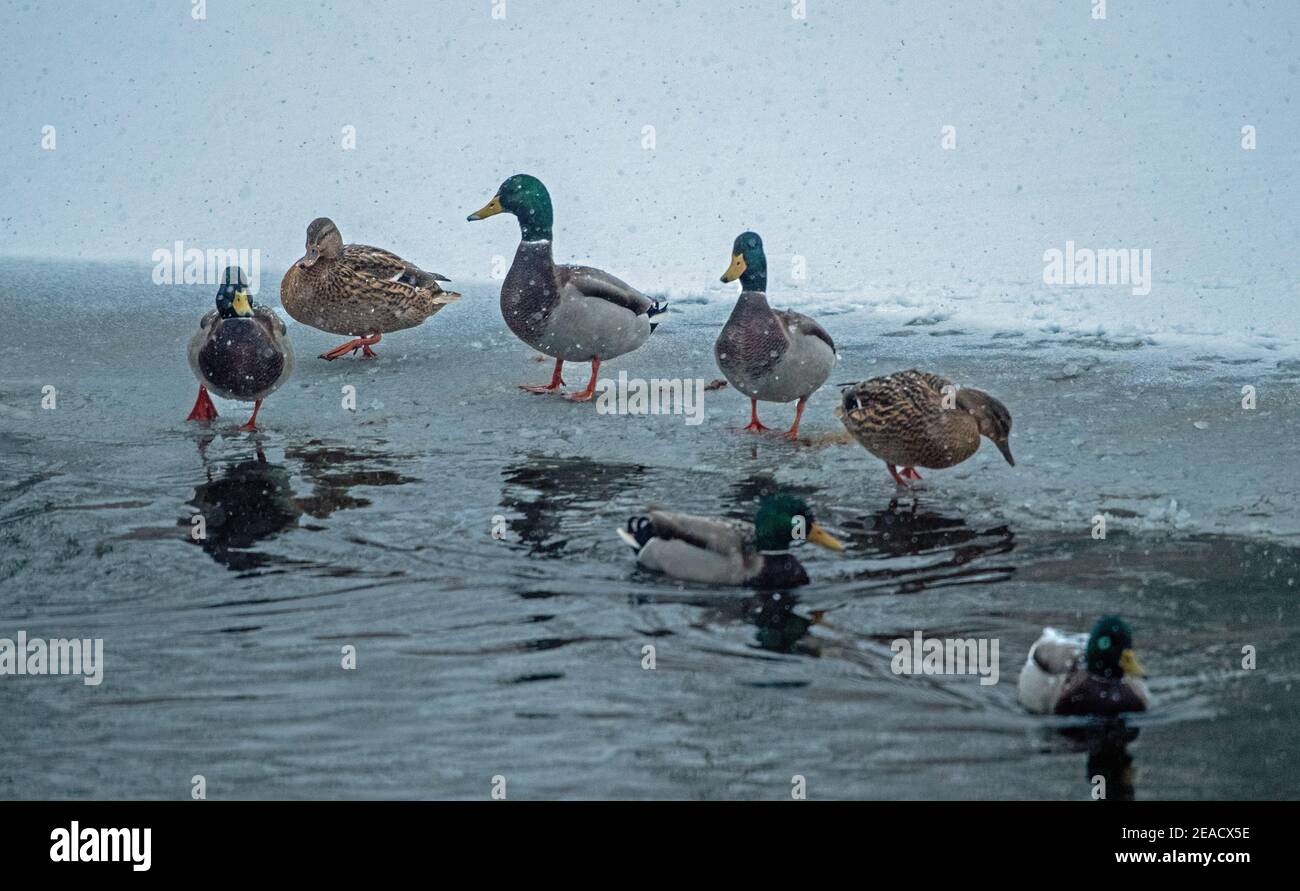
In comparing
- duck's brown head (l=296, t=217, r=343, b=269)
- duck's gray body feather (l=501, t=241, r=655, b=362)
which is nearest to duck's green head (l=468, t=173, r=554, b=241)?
duck's gray body feather (l=501, t=241, r=655, b=362)

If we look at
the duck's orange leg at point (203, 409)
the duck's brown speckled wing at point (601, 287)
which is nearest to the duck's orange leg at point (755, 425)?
the duck's brown speckled wing at point (601, 287)

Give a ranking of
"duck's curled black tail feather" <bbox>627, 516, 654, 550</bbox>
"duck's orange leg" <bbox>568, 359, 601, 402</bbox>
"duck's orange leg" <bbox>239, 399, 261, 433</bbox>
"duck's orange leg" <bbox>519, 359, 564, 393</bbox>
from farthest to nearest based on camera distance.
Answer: "duck's orange leg" <bbox>519, 359, 564, 393</bbox> < "duck's orange leg" <bbox>568, 359, 601, 402</bbox> < "duck's orange leg" <bbox>239, 399, 261, 433</bbox> < "duck's curled black tail feather" <bbox>627, 516, 654, 550</bbox>

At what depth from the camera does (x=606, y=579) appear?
5746 mm

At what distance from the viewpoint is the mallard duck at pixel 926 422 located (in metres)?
6.82

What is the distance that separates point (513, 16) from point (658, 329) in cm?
647

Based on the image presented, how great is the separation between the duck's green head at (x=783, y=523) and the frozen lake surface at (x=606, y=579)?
203mm

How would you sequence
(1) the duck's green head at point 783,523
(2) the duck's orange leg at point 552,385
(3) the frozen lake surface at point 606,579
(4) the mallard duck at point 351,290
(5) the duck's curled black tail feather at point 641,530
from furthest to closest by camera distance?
(4) the mallard duck at point 351,290, (2) the duck's orange leg at point 552,385, (5) the duck's curled black tail feather at point 641,530, (1) the duck's green head at point 783,523, (3) the frozen lake surface at point 606,579

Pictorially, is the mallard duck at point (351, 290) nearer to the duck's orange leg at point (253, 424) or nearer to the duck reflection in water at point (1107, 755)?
the duck's orange leg at point (253, 424)

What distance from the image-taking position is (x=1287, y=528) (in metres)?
6.30

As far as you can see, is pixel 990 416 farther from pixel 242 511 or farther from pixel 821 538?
pixel 242 511

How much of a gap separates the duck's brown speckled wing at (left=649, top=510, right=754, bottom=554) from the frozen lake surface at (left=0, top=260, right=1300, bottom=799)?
0.57ft

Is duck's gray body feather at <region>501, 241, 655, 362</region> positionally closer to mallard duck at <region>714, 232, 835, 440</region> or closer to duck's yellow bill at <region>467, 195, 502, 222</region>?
duck's yellow bill at <region>467, 195, 502, 222</region>

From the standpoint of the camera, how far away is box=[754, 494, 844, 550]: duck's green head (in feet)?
18.3

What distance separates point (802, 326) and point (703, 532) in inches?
94.6
